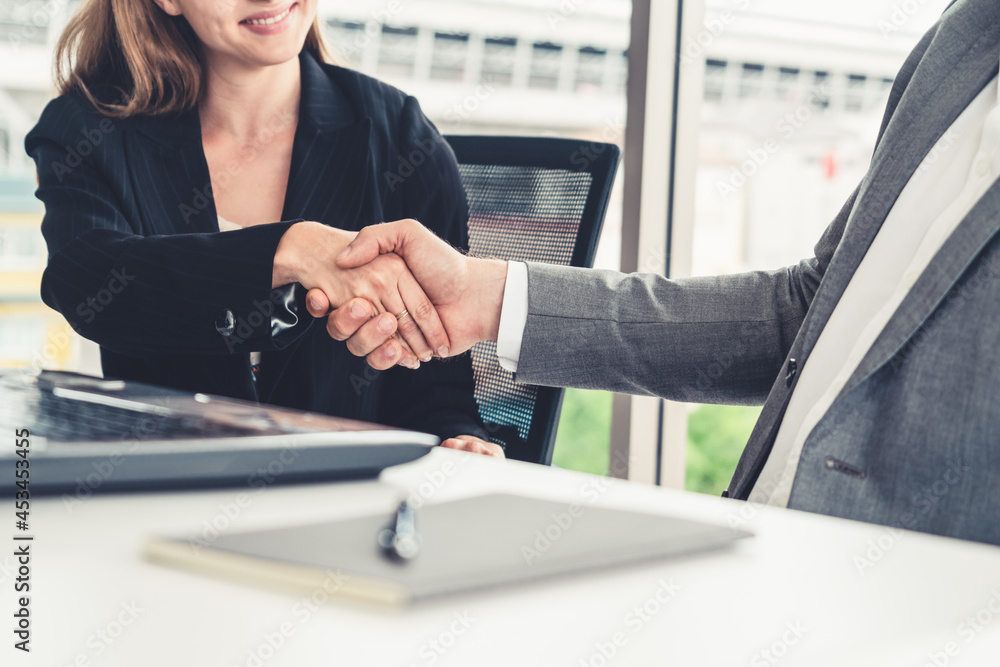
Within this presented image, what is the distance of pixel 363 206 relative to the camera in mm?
1281

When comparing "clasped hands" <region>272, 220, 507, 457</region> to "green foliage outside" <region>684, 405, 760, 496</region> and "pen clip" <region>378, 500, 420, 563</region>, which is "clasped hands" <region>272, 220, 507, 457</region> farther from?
"green foliage outside" <region>684, 405, 760, 496</region>

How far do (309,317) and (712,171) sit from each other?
1202 millimetres

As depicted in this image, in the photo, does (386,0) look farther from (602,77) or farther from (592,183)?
(592,183)

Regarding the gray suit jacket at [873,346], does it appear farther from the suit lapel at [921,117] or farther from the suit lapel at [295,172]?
the suit lapel at [295,172]

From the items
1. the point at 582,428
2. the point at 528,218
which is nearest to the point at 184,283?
the point at 528,218

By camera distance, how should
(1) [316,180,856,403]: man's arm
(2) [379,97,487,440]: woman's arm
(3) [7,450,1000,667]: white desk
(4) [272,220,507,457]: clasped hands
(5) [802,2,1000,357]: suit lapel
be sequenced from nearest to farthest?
1. (3) [7,450,1000,667]: white desk
2. (5) [802,2,1000,357]: suit lapel
3. (1) [316,180,856,403]: man's arm
4. (4) [272,220,507,457]: clasped hands
5. (2) [379,97,487,440]: woman's arm

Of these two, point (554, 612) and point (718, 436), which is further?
point (718, 436)

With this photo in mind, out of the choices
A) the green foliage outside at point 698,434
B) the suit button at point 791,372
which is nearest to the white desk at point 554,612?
the suit button at point 791,372

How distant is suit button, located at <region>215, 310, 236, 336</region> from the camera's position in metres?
0.98

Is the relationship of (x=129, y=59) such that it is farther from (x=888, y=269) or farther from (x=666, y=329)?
(x=888, y=269)

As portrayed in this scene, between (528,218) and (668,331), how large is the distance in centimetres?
30

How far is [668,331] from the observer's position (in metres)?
0.94

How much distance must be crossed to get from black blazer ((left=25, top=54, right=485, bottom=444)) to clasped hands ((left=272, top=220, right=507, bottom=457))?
0.13 ft

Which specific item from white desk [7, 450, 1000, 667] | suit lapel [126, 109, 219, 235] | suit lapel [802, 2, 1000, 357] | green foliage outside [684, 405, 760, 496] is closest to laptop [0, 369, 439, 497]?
white desk [7, 450, 1000, 667]
